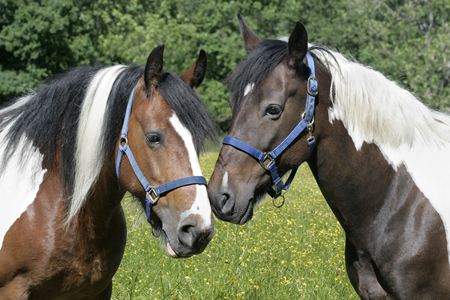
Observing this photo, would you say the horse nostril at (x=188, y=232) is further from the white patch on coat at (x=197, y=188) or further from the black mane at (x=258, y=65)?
the black mane at (x=258, y=65)

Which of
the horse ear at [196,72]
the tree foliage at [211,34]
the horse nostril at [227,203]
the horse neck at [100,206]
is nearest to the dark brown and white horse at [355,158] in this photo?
the horse nostril at [227,203]

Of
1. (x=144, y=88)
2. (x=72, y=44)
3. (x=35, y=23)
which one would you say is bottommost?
(x=72, y=44)

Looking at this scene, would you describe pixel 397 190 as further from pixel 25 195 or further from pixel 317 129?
pixel 25 195

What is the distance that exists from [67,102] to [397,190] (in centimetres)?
220

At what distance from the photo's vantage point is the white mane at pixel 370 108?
263cm

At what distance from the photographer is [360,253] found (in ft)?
8.84

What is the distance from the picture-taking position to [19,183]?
2.55 meters

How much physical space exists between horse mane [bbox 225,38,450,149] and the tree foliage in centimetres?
1930

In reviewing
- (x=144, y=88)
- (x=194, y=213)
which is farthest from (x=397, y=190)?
(x=144, y=88)

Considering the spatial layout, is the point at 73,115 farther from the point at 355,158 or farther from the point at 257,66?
the point at 355,158

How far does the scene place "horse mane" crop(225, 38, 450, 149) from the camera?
2623mm

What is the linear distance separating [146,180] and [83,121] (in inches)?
21.6

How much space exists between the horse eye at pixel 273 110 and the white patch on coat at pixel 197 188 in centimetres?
53

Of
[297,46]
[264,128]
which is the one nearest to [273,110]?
[264,128]
